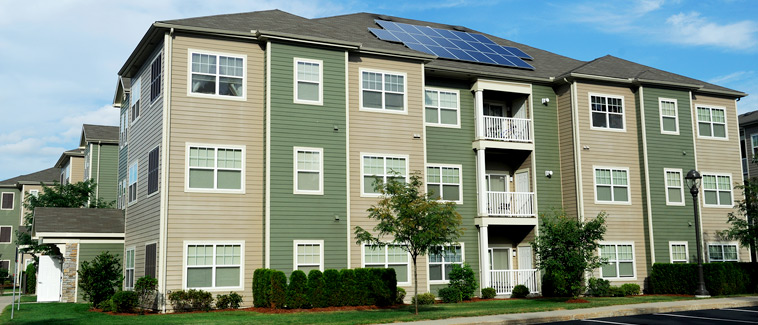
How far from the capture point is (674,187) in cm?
2988

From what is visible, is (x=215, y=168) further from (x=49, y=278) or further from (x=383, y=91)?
(x=49, y=278)

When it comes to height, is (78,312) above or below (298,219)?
below

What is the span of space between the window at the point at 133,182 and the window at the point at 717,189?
24895 millimetres

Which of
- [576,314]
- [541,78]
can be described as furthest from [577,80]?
[576,314]

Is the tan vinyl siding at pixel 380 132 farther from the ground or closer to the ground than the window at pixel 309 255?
farther from the ground

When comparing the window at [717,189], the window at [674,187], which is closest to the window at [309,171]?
the window at [674,187]

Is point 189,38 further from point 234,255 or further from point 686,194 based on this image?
point 686,194

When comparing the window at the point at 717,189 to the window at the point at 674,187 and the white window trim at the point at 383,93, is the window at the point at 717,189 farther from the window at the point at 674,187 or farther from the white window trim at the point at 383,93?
the white window trim at the point at 383,93

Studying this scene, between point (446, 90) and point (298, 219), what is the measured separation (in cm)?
904

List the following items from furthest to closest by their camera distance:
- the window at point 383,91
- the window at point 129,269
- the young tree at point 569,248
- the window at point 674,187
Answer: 1. the window at point 674,187
2. the window at point 129,269
3. the window at point 383,91
4. the young tree at point 569,248

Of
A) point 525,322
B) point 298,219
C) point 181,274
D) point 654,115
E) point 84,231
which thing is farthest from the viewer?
point 654,115

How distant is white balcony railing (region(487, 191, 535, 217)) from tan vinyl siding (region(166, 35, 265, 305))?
33.6 ft

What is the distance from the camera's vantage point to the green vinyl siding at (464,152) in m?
27.4

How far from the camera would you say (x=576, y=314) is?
19.1m
